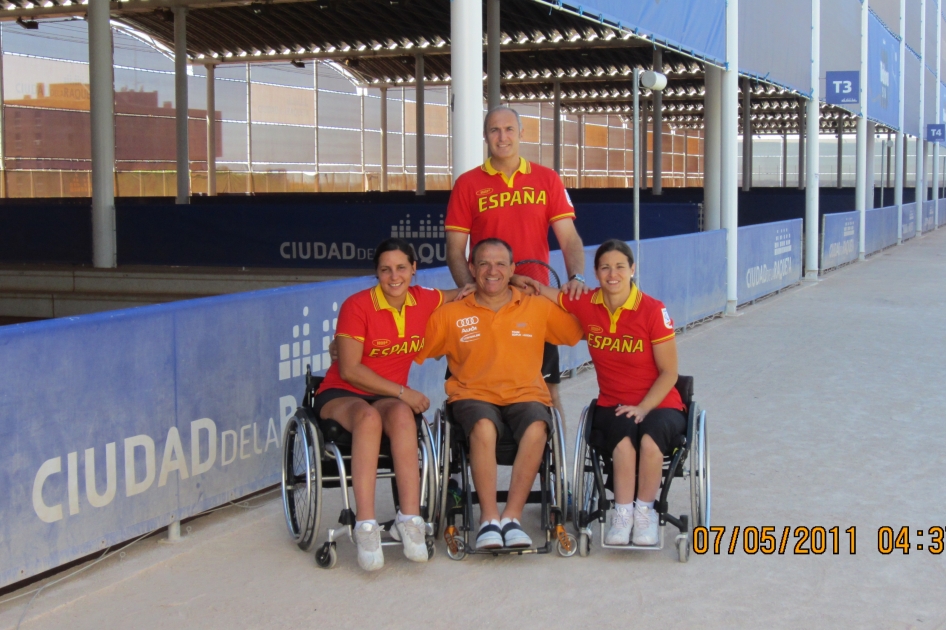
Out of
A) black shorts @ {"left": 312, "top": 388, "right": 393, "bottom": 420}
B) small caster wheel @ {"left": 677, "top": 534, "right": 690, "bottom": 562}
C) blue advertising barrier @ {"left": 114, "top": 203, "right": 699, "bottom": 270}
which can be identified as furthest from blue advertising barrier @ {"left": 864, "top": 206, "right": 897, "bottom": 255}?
black shorts @ {"left": 312, "top": 388, "right": 393, "bottom": 420}

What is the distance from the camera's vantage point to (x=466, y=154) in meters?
7.56

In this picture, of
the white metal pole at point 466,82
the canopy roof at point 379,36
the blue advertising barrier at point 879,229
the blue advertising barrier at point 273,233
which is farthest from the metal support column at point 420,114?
the white metal pole at point 466,82

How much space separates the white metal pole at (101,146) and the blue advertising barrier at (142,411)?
Answer: 1159 centimetres

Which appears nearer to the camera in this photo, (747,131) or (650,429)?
(650,429)

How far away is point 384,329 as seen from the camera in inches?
186

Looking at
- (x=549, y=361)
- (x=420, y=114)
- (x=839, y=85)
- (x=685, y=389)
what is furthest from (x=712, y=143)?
(x=420, y=114)

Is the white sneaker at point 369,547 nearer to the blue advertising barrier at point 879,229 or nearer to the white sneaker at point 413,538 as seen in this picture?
the white sneaker at point 413,538

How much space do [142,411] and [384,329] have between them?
1.04 metres

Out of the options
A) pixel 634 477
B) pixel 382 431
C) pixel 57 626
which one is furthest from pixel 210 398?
pixel 634 477

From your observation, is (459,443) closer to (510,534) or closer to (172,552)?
(510,534)

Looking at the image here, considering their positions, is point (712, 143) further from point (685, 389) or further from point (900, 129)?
point (900, 129)

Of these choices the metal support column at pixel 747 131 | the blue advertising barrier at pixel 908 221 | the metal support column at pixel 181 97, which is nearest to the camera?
the metal support column at pixel 181 97
